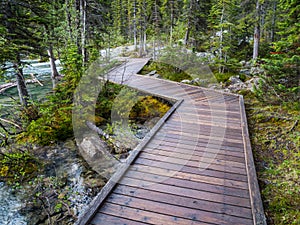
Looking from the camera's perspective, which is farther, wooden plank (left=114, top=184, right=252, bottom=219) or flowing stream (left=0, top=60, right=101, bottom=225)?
flowing stream (left=0, top=60, right=101, bottom=225)

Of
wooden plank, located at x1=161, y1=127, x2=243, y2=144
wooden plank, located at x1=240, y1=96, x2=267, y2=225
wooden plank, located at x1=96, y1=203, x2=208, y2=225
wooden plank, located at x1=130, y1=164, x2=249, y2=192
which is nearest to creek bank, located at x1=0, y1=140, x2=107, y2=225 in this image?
wooden plank, located at x1=96, y1=203, x2=208, y2=225

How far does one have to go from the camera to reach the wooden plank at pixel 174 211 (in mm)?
2814

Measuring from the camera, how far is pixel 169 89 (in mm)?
9375

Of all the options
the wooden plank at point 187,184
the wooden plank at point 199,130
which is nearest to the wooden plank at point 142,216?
the wooden plank at point 187,184

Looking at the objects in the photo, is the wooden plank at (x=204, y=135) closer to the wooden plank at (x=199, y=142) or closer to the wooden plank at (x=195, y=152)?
the wooden plank at (x=199, y=142)

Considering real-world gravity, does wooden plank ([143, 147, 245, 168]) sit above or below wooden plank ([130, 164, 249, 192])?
above

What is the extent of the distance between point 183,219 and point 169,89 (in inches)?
274

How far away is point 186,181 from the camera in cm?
360

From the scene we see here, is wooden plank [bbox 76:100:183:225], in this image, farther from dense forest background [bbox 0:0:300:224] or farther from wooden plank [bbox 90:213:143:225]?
dense forest background [bbox 0:0:300:224]

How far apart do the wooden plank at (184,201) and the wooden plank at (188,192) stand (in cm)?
7

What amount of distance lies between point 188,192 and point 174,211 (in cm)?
46

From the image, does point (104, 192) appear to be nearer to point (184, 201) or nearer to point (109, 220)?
point (109, 220)

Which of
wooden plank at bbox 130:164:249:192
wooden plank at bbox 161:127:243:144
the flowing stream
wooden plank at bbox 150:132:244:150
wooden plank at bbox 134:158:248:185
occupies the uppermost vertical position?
wooden plank at bbox 161:127:243:144

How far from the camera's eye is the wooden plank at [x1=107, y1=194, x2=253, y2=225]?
2.81m
